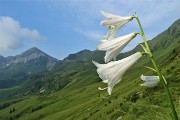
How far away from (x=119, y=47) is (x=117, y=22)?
0.34 metres

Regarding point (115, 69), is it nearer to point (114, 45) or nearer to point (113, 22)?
point (114, 45)

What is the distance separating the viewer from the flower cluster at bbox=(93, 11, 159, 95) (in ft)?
12.2

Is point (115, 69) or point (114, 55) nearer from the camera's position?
point (115, 69)

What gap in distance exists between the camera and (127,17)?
3840 millimetres

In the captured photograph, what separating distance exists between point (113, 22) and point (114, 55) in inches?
15.5

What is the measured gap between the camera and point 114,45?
382cm

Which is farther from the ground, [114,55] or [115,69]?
[114,55]

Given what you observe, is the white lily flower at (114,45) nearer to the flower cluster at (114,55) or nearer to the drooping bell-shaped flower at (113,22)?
the flower cluster at (114,55)

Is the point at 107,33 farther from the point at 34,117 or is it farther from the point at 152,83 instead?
the point at 34,117

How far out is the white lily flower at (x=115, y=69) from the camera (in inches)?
146

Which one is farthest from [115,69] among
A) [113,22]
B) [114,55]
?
[113,22]

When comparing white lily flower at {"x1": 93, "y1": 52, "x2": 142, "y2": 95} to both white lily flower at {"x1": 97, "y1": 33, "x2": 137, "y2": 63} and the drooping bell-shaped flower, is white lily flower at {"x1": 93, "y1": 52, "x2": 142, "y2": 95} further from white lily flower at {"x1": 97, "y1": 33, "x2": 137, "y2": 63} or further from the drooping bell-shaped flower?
A: the drooping bell-shaped flower

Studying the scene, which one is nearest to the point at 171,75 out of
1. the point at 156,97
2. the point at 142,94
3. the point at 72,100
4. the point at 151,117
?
the point at 142,94

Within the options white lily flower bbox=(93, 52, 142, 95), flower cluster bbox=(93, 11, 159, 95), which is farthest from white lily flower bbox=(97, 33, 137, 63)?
white lily flower bbox=(93, 52, 142, 95)
